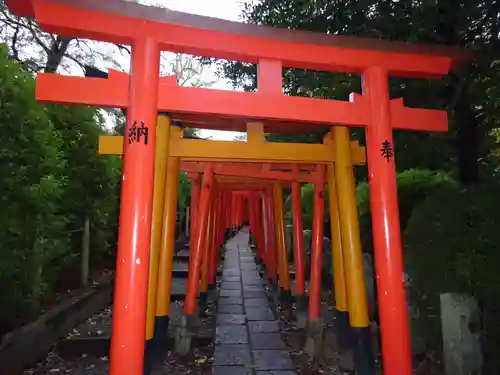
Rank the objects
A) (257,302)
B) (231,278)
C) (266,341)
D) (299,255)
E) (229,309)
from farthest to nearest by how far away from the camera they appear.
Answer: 1. (231,278)
2. (257,302)
3. (229,309)
4. (299,255)
5. (266,341)

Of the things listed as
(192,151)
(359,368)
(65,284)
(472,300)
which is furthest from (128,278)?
(65,284)

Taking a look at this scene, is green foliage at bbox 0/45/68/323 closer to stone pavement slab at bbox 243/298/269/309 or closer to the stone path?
the stone path

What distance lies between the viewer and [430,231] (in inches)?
164

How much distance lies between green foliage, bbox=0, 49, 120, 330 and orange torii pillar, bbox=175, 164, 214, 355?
78.5 inches

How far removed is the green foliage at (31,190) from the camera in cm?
405

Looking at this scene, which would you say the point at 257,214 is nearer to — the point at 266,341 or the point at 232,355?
the point at 266,341

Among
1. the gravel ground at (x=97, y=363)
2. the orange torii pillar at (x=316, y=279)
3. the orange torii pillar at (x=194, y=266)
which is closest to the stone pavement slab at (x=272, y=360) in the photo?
the orange torii pillar at (x=316, y=279)

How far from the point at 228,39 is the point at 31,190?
3194 millimetres

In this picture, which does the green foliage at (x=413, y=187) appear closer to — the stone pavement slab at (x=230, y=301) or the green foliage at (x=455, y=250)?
the green foliage at (x=455, y=250)

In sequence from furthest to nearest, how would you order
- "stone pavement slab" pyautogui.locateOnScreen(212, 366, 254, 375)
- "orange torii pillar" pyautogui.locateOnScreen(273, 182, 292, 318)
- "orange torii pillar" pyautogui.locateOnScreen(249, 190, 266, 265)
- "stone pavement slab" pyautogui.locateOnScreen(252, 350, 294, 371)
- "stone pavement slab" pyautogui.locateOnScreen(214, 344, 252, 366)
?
1. "orange torii pillar" pyautogui.locateOnScreen(249, 190, 266, 265)
2. "orange torii pillar" pyautogui.locateOnScreen(273, 182, 292, 318)
3. "stone pavement slab" pyautogui.locateOnScreen(214, 344, 252, 366)
4. "stone pavement slab" pyautogui.locateOnScreen(252, 350, 294, 371)
5. "stone pavement slab" pyautogui.locateOnScreen(212, 366, 254, 375)

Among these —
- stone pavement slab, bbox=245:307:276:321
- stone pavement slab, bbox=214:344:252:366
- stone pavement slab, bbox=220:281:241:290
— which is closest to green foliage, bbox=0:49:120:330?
stone pavement slab, bbox=214:344:252:366

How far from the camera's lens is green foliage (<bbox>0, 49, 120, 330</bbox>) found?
13.3ft

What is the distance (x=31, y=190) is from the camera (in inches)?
173

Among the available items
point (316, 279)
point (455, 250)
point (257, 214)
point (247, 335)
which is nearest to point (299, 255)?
point (316, 279)
